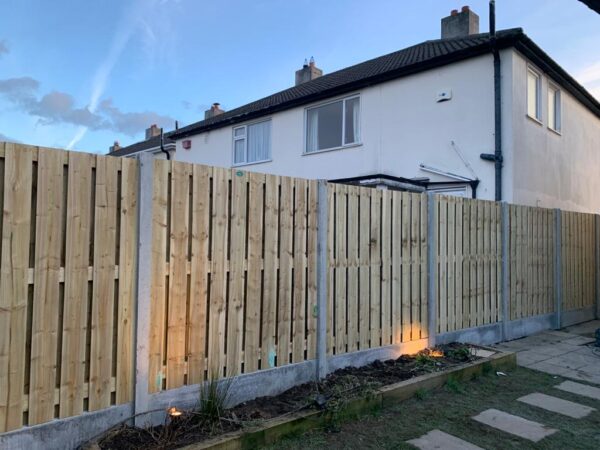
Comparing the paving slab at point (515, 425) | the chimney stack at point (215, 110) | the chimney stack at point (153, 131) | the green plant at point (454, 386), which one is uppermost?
the chimney stack at point (153, 131)

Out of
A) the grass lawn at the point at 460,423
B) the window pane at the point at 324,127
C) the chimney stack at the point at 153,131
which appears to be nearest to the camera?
the grass lawn at the point at 460,423

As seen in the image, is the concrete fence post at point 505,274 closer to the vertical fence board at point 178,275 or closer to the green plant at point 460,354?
the green plant at point 460,354

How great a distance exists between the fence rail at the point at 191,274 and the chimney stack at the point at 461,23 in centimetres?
892

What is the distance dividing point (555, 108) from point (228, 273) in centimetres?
1122

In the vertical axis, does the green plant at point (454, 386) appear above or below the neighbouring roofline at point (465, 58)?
below

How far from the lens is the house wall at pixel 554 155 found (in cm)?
935

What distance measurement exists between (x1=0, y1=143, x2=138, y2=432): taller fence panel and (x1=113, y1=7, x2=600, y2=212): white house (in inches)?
282

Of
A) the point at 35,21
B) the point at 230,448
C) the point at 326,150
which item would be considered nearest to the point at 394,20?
the point at 326,150

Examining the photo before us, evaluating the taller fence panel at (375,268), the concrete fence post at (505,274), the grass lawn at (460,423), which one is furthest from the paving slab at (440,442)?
the concrete fence post at (505,274)

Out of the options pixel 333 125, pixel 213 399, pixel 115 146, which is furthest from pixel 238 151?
pixel 115 146

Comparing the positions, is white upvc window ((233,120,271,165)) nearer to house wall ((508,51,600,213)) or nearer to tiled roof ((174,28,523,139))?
tiled roof ((174,28,523,139))

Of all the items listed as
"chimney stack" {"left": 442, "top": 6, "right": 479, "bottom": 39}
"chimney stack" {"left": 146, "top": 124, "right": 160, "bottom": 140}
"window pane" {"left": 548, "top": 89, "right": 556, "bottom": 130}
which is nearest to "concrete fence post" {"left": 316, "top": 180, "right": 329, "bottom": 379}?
"window pane" {"left": 548, "top": 89, "right": 556, "bottom": 130}

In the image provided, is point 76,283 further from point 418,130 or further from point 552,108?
point 552,108

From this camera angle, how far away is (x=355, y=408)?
382 centimetres
